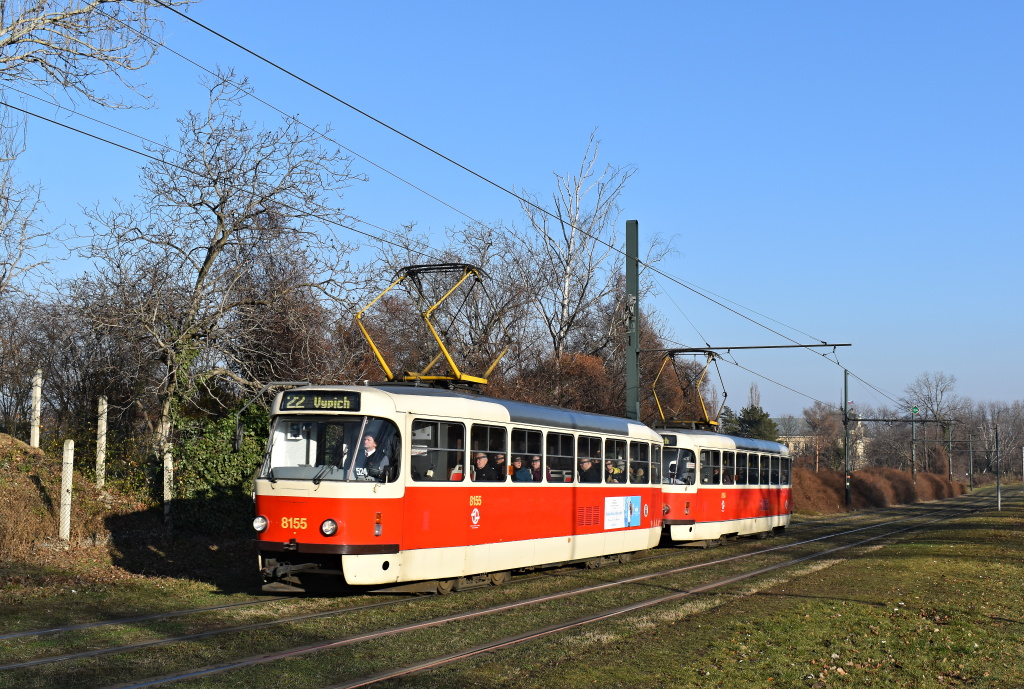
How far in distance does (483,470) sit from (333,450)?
2761 millimetres

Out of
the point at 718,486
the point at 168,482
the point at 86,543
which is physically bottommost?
the point at 86,543

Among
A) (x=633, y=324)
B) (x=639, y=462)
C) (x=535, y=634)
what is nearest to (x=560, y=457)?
(x=639, y=462)

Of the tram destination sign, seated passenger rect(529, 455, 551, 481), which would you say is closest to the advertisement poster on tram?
seated passenger rect(529, 455, 551, 481)

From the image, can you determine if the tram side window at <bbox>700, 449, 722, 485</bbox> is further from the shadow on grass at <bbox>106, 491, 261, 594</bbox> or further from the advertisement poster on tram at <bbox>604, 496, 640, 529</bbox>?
the shadow on grass at <bbox>106, 491, 261, 594</bbox>

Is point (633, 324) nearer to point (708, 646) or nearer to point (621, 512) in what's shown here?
point (621, 512)

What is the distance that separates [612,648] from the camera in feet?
33.2

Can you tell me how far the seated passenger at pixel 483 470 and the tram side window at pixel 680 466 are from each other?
9292 mm

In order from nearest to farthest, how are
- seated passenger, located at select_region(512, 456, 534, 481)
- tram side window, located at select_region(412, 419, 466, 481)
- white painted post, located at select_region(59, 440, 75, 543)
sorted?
tram side window, located at select_region(412, 419, 466, 481) → seated passenger, located at select_region(512, 456, 534, 481) → white painted post, located at select_region(59, 440, 75, 543)

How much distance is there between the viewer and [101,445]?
61.4 ft

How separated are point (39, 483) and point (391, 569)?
9402mm

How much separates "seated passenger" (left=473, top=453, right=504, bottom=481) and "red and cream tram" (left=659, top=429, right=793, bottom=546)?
906 centimetres

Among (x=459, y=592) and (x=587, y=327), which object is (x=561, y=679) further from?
(x=587, y=327)

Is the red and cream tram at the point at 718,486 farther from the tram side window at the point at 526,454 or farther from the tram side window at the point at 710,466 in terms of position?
the tram side window at the point at 526,454

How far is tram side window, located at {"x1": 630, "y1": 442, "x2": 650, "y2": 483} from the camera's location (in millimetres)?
20047
